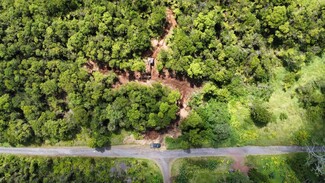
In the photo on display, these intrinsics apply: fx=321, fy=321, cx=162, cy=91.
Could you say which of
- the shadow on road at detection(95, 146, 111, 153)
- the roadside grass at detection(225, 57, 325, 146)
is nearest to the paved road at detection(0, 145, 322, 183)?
the shadow on road at detection(95, 146, 111, 153)

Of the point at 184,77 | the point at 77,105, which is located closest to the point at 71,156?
the point at 77,105

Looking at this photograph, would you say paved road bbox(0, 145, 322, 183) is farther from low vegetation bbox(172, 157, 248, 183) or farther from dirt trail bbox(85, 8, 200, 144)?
dirt trail bbox(85, 8, 200, 144)

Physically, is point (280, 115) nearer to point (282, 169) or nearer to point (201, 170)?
point (282, 169)

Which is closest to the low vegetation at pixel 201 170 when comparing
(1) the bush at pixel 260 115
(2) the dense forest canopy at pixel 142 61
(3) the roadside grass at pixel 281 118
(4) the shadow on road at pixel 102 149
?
(2) the dense forest canopy at pixel 142 61

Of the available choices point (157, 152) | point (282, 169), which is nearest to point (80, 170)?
point (157, 152)

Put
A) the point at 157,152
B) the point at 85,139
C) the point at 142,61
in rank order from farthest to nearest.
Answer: the point at 85,139
the point at 142,61
the point at 157,152

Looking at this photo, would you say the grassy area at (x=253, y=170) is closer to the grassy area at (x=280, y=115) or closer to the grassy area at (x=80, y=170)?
the grassy area at (x=280, y=115)
